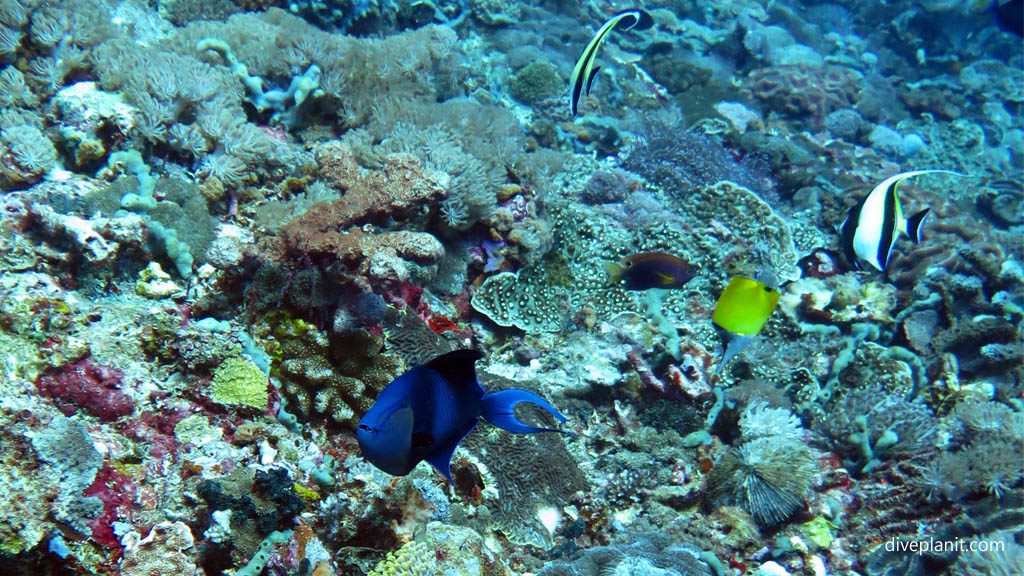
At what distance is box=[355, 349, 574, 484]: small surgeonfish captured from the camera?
56.7 inches

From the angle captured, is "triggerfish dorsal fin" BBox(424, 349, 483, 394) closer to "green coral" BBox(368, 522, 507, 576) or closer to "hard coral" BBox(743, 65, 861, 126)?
"green coral" BBox(368, 522, 507, 576)

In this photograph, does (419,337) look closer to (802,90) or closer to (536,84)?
(536,84)

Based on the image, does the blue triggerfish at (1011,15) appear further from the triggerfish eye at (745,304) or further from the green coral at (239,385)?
the green coral at (239,385)

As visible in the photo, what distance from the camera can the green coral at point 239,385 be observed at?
9.59ft

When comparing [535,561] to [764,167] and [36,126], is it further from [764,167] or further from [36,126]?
[764,167]

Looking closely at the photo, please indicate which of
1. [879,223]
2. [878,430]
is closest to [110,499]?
[879,223]

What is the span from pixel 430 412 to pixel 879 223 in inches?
118

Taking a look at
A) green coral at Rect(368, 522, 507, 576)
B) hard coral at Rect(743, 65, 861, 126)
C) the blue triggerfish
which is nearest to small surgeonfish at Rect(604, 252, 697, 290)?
green coral at Rect(368, 522, 507, 576)

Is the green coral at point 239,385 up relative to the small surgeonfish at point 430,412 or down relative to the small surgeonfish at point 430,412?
down

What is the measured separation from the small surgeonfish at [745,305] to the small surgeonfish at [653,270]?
817 millimetres

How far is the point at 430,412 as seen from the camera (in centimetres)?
151

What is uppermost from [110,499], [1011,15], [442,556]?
[1011,15]

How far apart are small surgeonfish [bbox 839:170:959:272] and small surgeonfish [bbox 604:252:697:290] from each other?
1056 mm

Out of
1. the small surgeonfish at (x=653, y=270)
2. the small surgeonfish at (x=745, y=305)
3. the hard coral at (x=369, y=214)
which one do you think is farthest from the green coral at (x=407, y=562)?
the small surgeonfish at (x=653, y=270)
